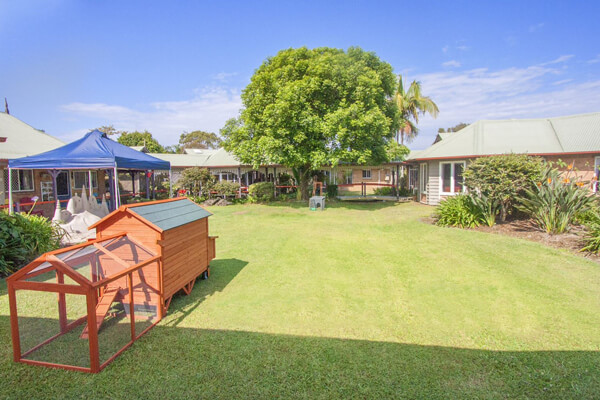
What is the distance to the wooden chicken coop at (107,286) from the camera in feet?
11.1

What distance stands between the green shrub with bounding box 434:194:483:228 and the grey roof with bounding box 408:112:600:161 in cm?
527

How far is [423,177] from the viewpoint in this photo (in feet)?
62.3

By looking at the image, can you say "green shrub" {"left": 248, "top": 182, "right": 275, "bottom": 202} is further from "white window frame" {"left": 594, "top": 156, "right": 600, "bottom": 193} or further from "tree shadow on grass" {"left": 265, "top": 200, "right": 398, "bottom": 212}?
"white window frame" {"left": 594, "top": 156, "right": 600, "bottom": 193}

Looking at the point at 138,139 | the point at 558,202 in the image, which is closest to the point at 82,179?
the point at 558,202

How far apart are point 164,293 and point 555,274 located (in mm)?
7221

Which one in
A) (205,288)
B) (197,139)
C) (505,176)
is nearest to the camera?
(205,288)

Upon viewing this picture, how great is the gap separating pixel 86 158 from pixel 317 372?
984 centimetres

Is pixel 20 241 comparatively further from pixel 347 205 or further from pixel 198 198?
pixel 347 205

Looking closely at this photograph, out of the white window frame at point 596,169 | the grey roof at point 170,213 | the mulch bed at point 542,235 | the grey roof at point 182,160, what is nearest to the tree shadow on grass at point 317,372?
the grey roof at point 170,213

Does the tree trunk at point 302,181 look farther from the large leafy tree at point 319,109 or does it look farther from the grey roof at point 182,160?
the grey roof at point 182,160

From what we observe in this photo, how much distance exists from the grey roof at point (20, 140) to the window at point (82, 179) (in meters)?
1.87

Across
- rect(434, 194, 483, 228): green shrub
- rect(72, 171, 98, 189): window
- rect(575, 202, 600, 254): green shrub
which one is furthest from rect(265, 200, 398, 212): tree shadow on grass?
rect(72, 171, 98, 189): window

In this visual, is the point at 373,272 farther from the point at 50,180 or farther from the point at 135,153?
the point at 50,180

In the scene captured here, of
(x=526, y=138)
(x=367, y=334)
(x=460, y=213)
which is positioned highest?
(x=526, y=138)
